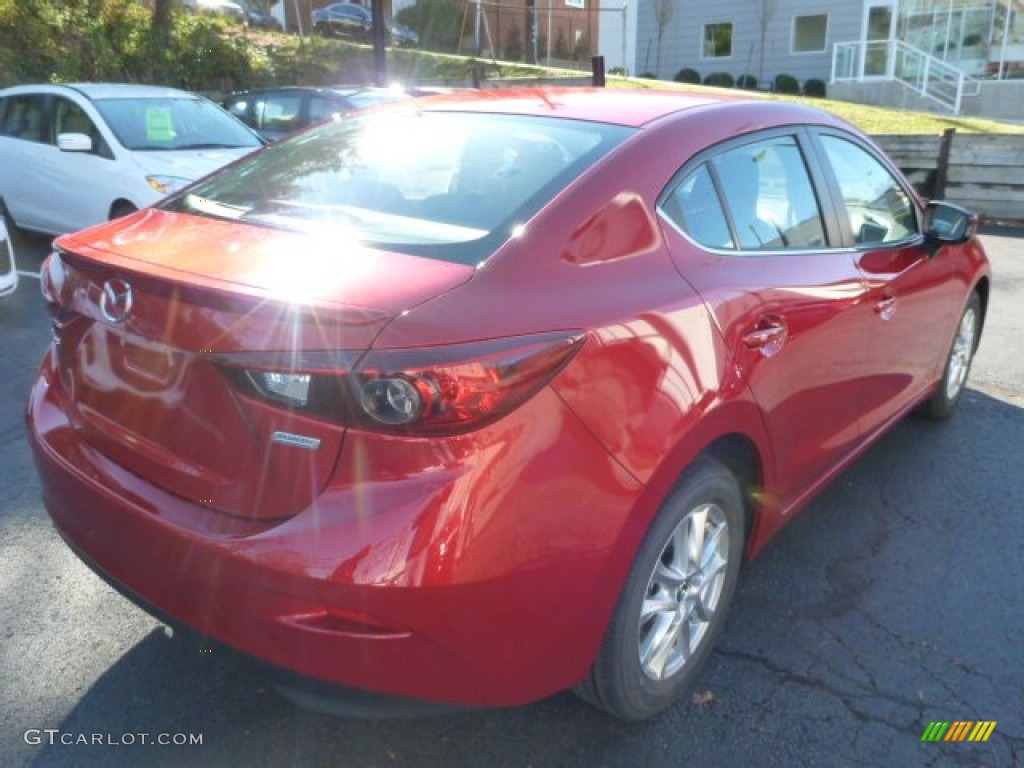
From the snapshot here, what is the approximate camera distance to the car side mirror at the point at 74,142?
752 centimetres

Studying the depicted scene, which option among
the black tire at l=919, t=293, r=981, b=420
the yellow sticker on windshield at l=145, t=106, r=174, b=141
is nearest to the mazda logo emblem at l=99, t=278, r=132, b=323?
the black tire at l=919, t=293, r=981, b=420

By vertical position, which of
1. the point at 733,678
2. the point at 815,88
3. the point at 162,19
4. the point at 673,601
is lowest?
the point at 733,678

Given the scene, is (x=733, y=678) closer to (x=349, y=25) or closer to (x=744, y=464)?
(x=744, y=464)

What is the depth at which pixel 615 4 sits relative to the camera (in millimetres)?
36281

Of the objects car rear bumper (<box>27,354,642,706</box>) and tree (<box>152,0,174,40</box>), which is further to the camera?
tree (<box>152,0,174,40</box>)

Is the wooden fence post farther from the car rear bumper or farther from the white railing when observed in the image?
the white railing

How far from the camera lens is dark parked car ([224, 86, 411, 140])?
11414mm

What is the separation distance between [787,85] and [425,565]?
97.5 feet

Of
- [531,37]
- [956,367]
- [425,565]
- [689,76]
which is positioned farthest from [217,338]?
[531,37]

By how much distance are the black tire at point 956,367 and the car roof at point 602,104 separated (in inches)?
→ 67.6

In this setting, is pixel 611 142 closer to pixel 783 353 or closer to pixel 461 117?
pixel 461 117

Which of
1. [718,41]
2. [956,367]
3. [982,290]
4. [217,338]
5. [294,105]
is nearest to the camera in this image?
[217,338]

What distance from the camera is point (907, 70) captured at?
83.1ft

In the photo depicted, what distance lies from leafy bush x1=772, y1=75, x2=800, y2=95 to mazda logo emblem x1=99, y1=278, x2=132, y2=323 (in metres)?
29.1
